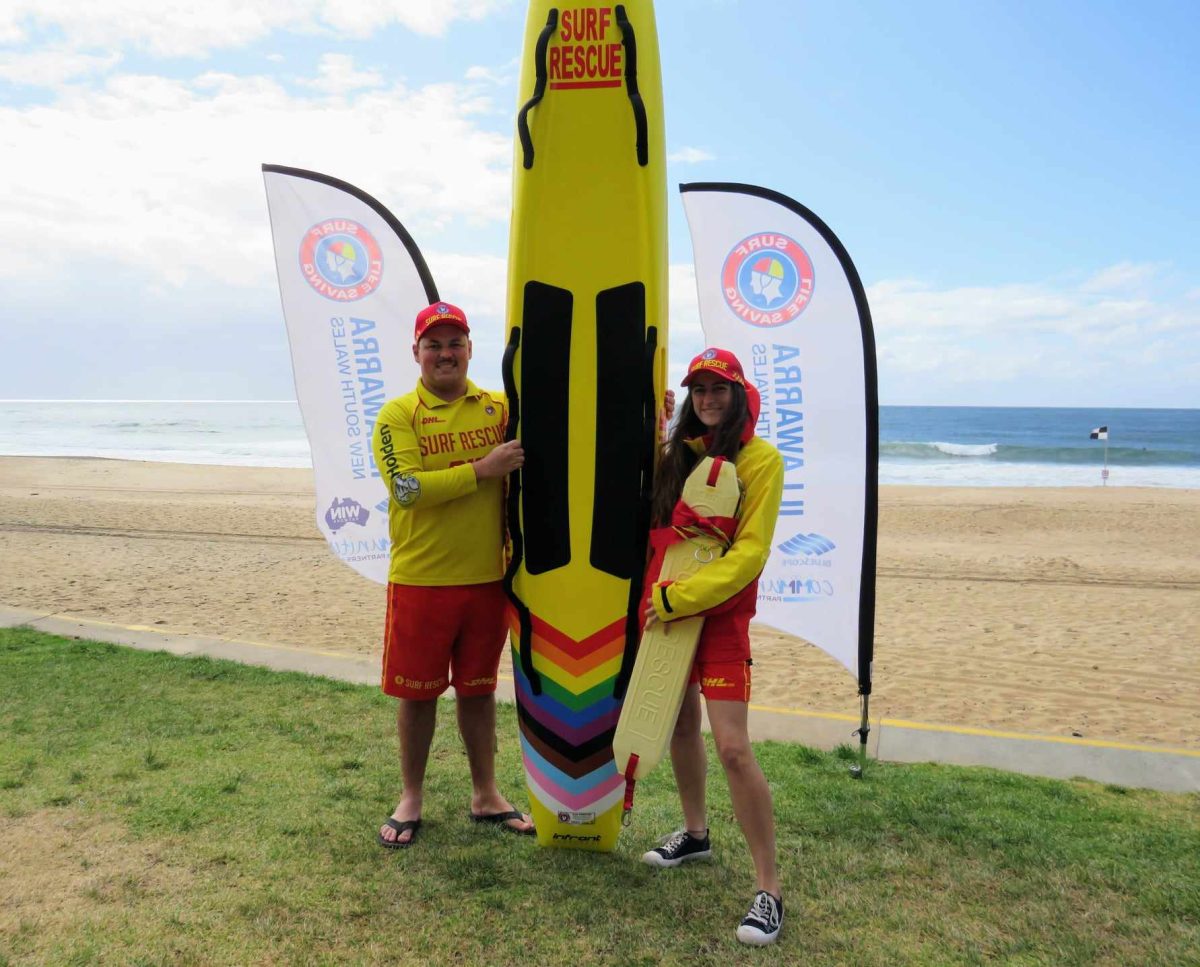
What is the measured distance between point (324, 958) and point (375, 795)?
111 centimetres

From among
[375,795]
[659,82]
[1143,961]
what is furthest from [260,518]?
[1143,961]

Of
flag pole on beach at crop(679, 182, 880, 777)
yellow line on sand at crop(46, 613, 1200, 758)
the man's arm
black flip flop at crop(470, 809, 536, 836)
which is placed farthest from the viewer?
yellow line on sand at crop(46, 613, 1200, 758)

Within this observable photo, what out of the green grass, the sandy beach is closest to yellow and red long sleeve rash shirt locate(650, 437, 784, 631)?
the green grass

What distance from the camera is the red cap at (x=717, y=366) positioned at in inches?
106

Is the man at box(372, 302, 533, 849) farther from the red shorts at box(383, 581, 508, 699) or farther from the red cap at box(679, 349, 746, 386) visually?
the red cap at box(679, 349, 746, 386)

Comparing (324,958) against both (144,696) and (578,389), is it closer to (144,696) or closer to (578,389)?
(578,389)

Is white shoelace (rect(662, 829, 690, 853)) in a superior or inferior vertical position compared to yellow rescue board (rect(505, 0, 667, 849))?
inferior

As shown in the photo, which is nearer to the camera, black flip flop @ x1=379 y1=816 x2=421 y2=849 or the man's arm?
the man's arm

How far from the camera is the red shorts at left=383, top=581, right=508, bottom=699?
3.05 m

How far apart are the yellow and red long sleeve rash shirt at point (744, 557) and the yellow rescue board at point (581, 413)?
48 cm

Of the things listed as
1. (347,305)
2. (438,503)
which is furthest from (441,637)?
(347,305)

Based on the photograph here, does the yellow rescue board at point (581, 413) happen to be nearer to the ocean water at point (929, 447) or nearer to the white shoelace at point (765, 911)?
the white shoelace at point (765, 911)

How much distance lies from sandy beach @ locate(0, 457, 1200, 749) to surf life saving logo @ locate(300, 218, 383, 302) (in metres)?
2.73

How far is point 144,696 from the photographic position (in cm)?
474
